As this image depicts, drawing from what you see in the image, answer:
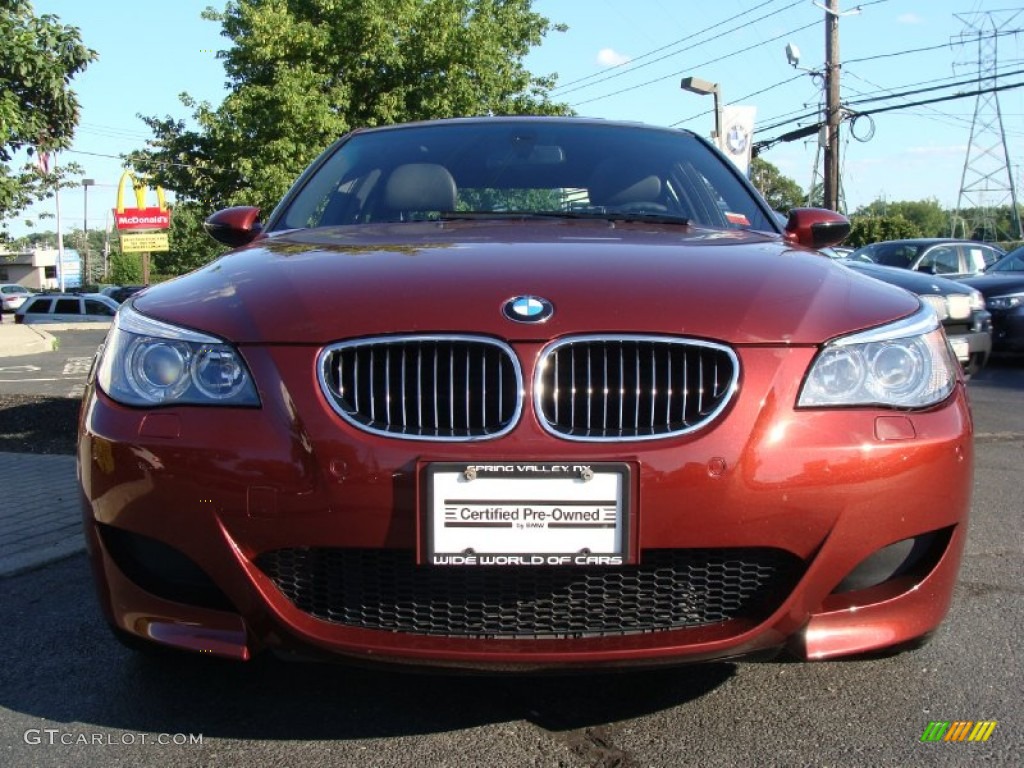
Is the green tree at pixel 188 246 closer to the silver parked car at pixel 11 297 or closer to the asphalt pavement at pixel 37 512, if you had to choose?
the silver parked car at pixel 11 297

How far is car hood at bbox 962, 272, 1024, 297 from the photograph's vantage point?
1126 cm

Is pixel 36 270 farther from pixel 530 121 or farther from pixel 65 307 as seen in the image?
pixel 530 121

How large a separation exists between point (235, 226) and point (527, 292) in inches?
62.3

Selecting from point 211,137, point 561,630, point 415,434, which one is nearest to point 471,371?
point 415,434

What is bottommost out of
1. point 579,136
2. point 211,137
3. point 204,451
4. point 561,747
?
point 561,747

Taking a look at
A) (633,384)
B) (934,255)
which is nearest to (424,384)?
(633,384)

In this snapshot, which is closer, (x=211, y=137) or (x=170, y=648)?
(x=170, y=648)

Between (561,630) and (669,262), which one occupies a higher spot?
(669,262)

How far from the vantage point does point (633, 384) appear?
6.89 feet

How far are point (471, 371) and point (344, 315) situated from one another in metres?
0.31

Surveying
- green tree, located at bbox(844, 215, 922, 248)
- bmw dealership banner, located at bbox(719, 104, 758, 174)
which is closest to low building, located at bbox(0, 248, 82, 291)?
green tree, located at bbox(844, 215, 922, 248)

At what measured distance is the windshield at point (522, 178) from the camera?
3.42 meters

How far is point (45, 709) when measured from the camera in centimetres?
249

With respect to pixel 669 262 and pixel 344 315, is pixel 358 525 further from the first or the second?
pixel 669 262
